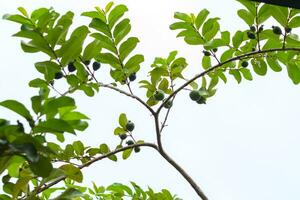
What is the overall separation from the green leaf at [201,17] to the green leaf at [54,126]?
175 centimetres

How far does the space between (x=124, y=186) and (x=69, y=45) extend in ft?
4.52

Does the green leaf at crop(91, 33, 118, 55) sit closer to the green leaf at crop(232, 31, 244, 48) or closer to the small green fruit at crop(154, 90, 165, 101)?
the small green fruit at crop(154, 90, 165, 101)

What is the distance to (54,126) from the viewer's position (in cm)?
166

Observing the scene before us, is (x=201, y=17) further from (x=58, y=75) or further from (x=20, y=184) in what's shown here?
(x=20, y=184)

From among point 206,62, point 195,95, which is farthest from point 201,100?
point 206,62

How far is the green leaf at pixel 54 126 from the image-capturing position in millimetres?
1658

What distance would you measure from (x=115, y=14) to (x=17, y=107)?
4.91ft

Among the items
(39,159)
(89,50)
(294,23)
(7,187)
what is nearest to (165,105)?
(89,50)

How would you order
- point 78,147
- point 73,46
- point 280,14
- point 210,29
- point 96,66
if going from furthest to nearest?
point 78,147 < point 210,29 < point 96,66 < point 280,14 < point 73,46

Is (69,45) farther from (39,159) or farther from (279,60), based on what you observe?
(279,60)

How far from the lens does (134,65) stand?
10.6ft

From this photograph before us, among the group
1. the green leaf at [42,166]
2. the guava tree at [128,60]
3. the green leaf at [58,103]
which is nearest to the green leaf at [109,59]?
the guava tree at [128,60]

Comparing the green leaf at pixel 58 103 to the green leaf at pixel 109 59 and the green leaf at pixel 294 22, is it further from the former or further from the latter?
the green leaf at pixel 294 22

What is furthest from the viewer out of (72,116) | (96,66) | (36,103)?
(96,66)
